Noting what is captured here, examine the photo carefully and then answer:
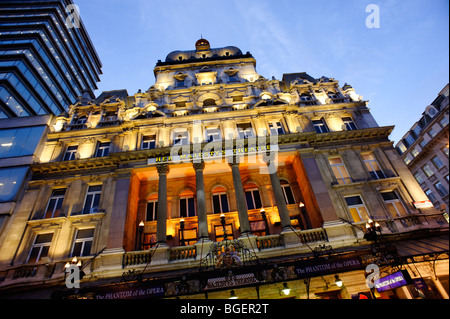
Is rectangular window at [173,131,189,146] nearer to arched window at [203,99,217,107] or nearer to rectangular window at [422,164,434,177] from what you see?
arched window at [203,99,217,107]

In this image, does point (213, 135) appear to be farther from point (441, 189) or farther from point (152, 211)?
point (441, 189)

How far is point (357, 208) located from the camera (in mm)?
19547

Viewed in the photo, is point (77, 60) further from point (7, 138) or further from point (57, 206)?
point (57, 206)

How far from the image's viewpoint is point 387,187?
20250mm

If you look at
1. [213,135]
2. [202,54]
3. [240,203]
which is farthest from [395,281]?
[202,54]

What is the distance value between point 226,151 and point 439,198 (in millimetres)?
43611

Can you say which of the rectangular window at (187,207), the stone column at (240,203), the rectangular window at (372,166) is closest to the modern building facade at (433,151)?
the rectangular window at (372,166)

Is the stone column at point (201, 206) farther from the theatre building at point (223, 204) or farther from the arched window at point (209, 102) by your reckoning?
the arched window at point (209, 102)

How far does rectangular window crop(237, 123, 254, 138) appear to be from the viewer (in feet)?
78.5

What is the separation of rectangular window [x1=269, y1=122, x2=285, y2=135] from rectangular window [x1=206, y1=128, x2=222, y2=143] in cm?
552

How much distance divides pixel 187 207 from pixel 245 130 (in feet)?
32.3

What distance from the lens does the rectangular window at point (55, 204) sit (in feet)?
65.5

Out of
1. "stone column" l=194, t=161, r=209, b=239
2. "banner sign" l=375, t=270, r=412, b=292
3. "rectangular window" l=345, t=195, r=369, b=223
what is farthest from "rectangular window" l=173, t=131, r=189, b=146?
"banner sign" l=375, t=270, r=412, b=292

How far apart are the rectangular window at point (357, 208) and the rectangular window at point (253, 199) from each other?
25.4 ft
